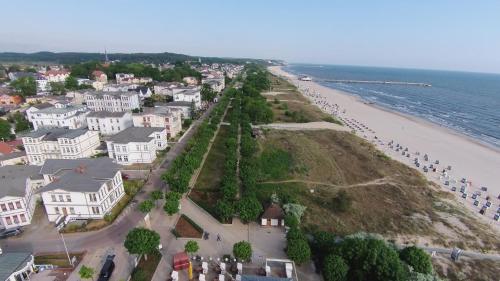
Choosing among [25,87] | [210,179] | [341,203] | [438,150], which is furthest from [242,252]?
[25,87]

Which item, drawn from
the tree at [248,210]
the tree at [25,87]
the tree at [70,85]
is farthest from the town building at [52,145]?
the tree at [70,85]

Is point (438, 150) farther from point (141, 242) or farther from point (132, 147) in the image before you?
point (132, 147)

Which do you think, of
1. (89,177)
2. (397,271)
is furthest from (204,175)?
(397,271)

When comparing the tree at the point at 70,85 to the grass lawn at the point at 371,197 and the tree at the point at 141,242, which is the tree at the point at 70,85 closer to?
the grass lawn at the point at 371,197

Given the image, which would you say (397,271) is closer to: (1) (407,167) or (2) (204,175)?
(2) (204,175)

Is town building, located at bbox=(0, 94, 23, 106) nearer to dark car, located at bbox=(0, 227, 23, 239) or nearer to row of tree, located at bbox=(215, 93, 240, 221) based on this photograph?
dark car, located at bbox=(0, 227, 23, 239)

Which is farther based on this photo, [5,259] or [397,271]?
[5,259]

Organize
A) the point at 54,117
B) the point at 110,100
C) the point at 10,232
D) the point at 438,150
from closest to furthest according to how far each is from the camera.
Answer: the point at 10,232 < the point at 54,117 < the point at 438,150 < the point at 110,100
